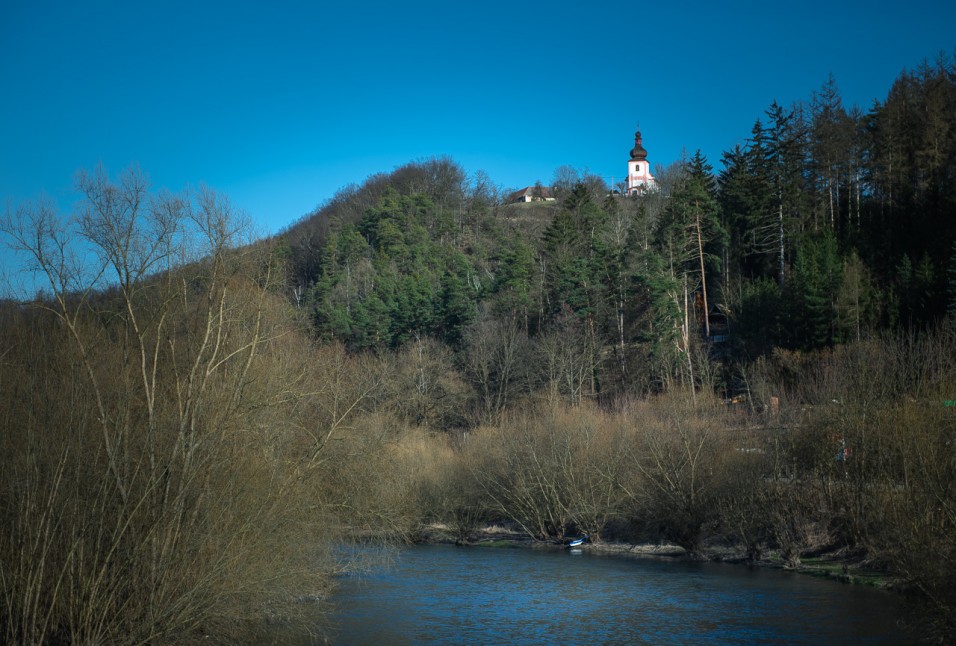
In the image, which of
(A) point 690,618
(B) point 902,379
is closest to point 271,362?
(A) point 690,618

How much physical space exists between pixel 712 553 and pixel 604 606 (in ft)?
38.3

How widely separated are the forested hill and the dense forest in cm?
27

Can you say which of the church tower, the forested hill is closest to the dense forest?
the forested hill

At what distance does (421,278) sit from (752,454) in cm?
4204

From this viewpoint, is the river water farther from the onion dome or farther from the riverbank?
the onion dome

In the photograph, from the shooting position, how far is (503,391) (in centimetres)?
6269

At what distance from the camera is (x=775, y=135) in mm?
66125

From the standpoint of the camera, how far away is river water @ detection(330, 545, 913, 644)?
72.4 ft

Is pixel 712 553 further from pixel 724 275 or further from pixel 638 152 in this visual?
pixel 638 152

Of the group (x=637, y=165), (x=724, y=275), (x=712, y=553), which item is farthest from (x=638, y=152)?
(x=712, y=553)

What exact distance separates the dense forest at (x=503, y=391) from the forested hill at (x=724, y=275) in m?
0.27

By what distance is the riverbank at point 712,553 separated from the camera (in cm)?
2931

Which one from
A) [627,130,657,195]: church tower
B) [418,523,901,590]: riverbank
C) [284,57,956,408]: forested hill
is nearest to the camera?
[418,523,901,590]: riverbank

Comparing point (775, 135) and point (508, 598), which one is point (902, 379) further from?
point (775, 135)
